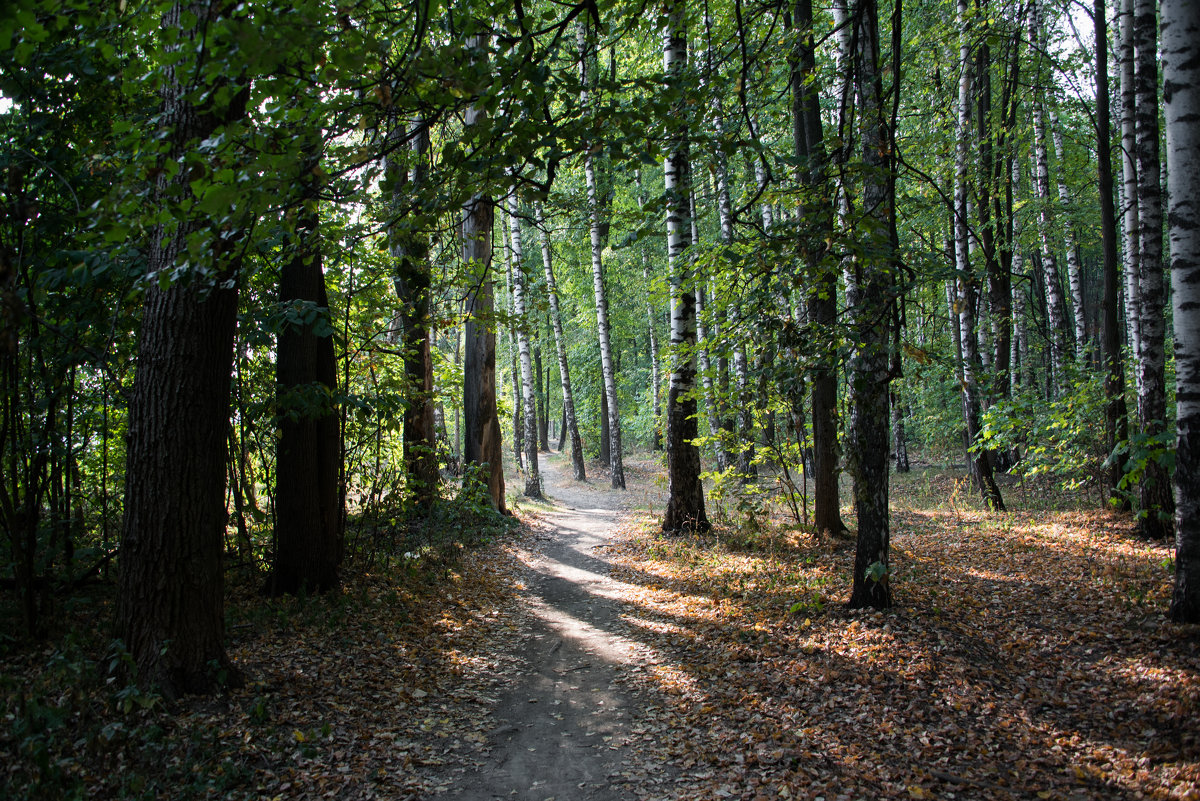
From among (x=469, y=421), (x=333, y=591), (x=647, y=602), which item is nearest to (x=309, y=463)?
(x=333, y=591)

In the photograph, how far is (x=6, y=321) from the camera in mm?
2545

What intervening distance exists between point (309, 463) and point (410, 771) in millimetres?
3979

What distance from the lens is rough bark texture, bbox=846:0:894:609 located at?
5277 millimetres

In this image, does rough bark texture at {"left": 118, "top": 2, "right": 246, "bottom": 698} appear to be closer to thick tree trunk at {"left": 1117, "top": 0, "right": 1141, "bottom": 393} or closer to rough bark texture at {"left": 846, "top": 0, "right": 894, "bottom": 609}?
rough bark texture at {"left": 846, "top": 0, "right": 894, "bottom": 609}

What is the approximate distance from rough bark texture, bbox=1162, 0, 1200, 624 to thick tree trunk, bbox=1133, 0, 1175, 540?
2.23m

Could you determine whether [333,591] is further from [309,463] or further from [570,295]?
[570,295]

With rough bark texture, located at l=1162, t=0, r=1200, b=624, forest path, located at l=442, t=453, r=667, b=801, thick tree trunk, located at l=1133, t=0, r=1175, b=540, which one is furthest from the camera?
thick tree trunk, located at l=1133, t=0, r=1175, b=540

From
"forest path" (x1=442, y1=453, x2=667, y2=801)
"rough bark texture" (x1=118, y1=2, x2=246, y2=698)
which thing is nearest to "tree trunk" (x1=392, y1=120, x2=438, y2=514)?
"forest path" (x1=442, y1=453, x2=667, y2=801)

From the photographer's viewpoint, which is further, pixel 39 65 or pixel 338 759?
pixel 39 65

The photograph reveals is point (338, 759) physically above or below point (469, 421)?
below

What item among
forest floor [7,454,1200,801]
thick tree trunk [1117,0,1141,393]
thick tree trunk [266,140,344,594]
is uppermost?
thick tree trunk [1117,0,1141,393]

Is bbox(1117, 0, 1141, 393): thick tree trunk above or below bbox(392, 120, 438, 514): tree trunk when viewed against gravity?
above

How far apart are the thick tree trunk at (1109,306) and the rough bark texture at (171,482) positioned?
32.6ft

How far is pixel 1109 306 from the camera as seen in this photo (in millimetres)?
9164
